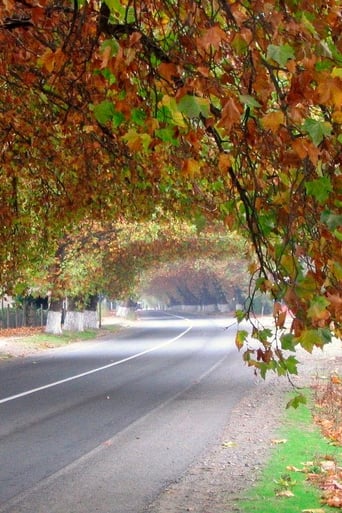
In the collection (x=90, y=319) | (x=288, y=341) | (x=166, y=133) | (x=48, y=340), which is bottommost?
(x=48, y=340)

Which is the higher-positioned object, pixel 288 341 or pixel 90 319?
pixel 90 319

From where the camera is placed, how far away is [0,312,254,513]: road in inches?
298

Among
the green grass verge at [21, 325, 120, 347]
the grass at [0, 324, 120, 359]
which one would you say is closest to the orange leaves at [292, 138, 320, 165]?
the grass at [0, 324, 120, 359]

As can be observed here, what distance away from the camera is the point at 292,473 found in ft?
27.1

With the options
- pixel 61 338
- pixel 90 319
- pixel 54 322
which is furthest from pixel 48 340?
pixel 90 319

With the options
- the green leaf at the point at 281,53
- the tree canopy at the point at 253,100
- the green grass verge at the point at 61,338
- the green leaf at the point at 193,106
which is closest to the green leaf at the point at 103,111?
the tree canopy at the point at 253,100

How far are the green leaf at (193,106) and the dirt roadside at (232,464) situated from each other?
176 inches

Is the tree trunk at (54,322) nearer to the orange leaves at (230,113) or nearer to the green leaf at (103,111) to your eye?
the green leaf at (103,111)

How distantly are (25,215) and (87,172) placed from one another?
3493 mm

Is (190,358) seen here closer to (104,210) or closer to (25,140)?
(104,210)

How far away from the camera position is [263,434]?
10.9 metres

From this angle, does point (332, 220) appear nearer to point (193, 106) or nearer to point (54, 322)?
point (193, 106)

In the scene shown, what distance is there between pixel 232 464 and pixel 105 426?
3202 mm

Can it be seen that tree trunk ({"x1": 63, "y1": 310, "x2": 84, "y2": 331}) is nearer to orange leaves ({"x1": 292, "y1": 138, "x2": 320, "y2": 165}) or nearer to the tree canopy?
the tree canopy
